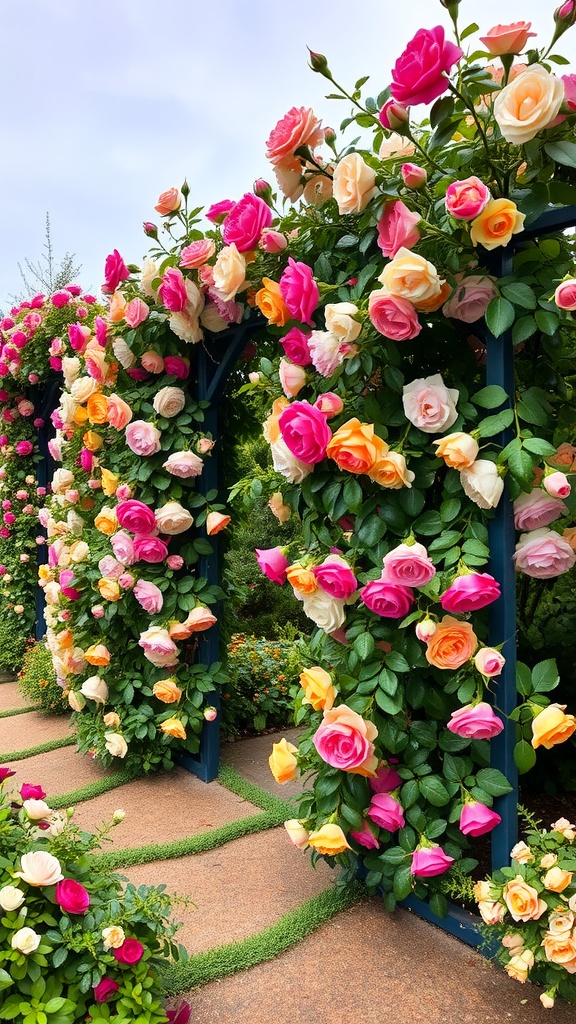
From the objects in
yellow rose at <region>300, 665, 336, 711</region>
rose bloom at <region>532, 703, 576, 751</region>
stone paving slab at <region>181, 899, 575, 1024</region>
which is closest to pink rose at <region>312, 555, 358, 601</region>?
yellow rose at <region>300, 665, 336, 711</region>

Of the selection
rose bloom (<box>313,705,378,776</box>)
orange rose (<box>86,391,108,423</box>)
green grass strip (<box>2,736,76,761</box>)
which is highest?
orange rose (<box>86,391,108,423</box>)

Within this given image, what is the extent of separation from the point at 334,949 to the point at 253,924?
0.93 ft

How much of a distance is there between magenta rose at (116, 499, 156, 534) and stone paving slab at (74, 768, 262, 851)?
48.2 inches

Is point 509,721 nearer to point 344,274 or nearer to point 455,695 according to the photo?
point 455,695

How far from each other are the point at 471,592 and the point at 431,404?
1.59 ft

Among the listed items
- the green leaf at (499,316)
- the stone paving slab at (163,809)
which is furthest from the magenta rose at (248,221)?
the stone paving slab at (163,809)

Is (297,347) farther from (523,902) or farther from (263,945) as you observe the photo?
(263,945)

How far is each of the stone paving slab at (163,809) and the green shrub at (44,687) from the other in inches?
54.6

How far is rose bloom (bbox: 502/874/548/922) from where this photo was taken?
58.9 inches

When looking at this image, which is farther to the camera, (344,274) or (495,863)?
(344,274)

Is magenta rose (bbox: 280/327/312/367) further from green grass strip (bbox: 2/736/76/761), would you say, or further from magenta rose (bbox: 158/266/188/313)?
green grass strip (bbox: 2/736/76/761)

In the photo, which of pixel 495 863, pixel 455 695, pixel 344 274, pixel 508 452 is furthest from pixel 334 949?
pixel 344 274

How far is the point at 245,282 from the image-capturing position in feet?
7.32

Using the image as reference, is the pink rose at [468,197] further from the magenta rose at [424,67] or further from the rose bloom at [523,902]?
Result: the rose bloom at [523,902]
